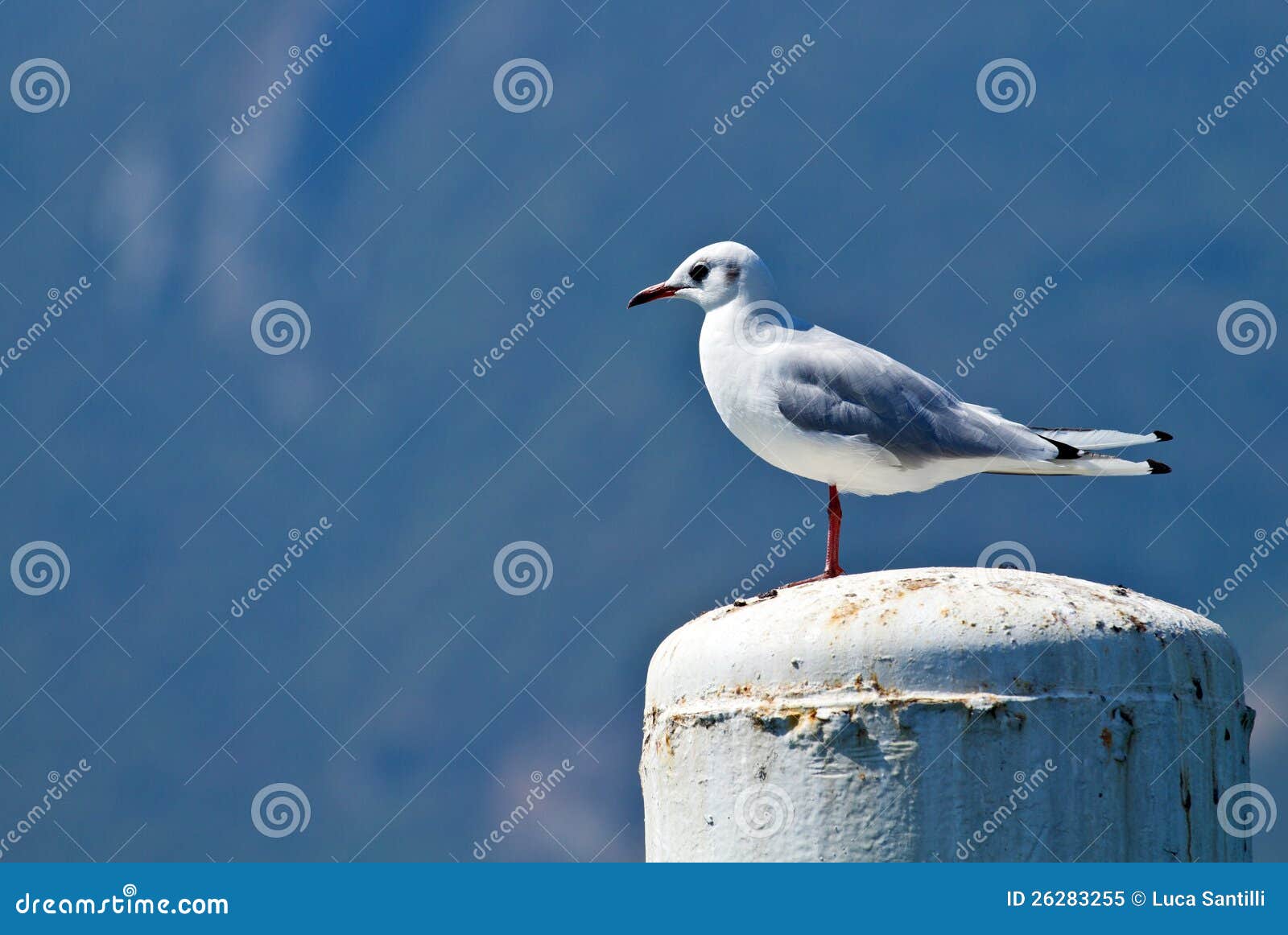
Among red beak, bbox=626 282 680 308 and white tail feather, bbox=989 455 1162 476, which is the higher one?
white tail feather, bbox=989 455 1162 476

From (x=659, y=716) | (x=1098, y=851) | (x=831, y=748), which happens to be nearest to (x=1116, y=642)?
(x=1098, y=851)

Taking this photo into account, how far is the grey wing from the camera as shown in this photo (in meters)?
9.30

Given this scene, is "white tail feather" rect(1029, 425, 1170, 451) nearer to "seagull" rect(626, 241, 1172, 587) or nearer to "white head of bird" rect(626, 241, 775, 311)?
"seagull" rect(626, 241, 1172, 587)

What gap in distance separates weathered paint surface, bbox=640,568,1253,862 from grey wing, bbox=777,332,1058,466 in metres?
2.07

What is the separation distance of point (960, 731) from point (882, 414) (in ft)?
10.2

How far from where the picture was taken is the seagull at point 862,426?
30.5 feet

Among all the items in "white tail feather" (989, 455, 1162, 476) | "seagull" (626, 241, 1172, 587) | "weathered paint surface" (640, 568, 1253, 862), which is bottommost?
"weathered paint surface" (640, 568, 1253, 862)

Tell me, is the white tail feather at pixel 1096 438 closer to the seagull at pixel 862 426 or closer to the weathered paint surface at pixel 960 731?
the seagull at pixel 862 426

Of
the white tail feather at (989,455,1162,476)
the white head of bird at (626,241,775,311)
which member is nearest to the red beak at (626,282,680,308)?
the white head of bird at (626,241,775,311)

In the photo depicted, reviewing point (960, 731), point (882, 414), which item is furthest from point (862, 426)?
point (960, 731)

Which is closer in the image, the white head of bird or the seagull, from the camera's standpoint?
the seagull

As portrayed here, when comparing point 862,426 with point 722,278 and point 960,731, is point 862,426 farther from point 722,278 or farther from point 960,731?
point 960,731

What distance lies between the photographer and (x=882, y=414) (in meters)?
9.30

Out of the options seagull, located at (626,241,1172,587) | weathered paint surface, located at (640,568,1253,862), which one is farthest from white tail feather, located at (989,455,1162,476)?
weathered paint surface, located at (640,568,1253,862)
